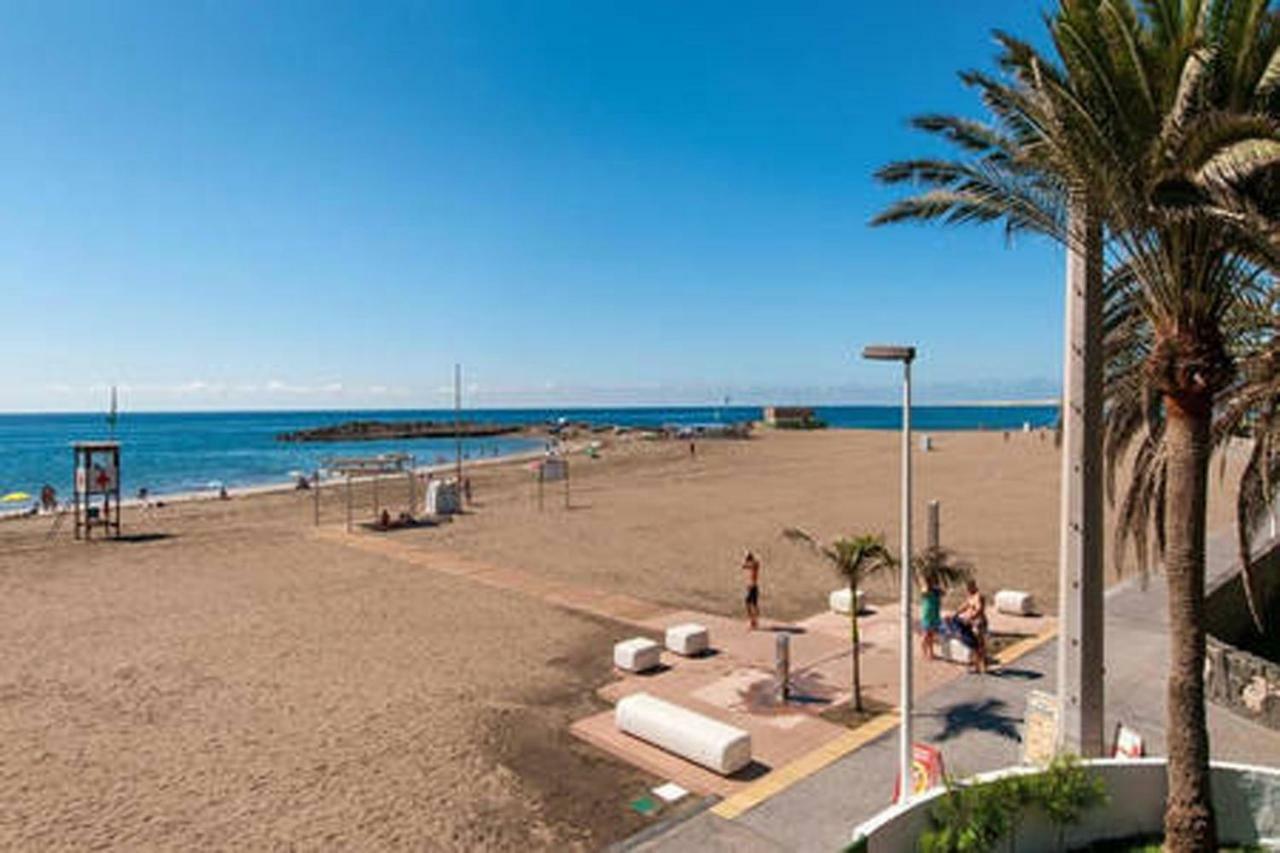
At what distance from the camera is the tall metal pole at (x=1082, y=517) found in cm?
760

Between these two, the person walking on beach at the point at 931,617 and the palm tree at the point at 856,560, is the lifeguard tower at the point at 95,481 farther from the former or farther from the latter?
the person walking on beach at the point at 931,617

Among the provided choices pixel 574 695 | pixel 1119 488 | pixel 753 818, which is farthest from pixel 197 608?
pixel 1119 488

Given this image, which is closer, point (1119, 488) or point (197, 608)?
point (197, 608)

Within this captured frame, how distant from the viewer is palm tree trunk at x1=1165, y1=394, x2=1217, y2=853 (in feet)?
20.1

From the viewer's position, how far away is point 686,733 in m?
9.55

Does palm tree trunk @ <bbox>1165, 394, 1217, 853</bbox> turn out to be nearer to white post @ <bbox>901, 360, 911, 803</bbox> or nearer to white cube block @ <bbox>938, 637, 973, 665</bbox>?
white post @ <bbox>901, 360, 911, 803</bbox>

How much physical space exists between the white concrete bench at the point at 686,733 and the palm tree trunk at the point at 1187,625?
14.1 feet

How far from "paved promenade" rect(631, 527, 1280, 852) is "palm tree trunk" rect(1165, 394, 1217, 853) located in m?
2.65

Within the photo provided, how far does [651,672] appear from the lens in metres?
13.0

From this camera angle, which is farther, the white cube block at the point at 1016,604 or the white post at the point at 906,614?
the white cube block at the point at 1016,604

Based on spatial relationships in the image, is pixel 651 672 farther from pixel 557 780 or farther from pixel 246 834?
pixel 246 834

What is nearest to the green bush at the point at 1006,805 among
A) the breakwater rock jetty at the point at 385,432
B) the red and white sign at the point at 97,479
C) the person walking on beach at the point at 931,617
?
the person walking on beach at the point at 931,617

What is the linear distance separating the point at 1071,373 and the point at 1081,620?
2.52 meters

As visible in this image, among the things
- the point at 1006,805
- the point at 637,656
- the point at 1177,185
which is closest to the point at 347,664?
the point at 637,656
